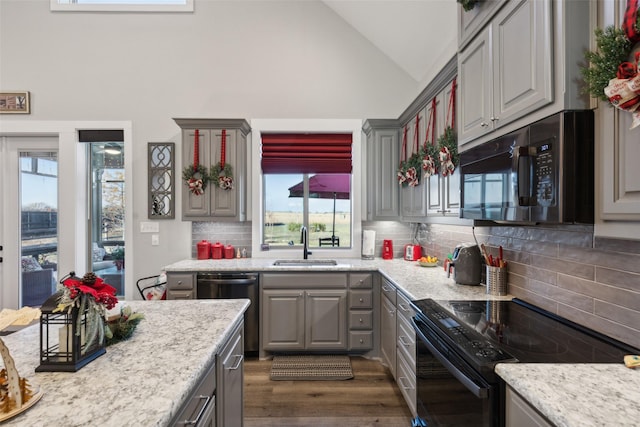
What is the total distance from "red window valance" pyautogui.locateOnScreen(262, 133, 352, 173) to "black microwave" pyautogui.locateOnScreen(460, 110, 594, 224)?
2081 millimetres

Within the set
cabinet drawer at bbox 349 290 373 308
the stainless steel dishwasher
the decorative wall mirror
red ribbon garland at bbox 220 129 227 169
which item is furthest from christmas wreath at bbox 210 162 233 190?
cabinet drawer at bbox 349 290 373 308

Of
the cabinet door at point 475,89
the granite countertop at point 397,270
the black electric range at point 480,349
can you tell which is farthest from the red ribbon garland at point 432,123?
the black electric range at point 480,349

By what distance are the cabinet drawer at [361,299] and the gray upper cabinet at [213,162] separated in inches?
56.6

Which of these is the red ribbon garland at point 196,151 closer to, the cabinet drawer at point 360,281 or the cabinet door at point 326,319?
the cabinet door at point 326,319

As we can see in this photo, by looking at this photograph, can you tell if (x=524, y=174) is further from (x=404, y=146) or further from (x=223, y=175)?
(x=223, y=175)

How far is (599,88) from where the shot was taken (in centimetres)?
95

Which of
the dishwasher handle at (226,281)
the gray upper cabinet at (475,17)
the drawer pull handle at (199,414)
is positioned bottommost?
the drawer pull handle at (199,414)

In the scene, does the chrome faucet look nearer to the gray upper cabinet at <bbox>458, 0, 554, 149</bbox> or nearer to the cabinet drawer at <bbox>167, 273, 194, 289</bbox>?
the cabinet drawer at <bbox>167, 273, 194, 289</bbox>

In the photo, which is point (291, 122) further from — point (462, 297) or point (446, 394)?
point (446, 394)

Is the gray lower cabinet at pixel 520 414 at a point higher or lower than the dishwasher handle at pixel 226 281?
higher

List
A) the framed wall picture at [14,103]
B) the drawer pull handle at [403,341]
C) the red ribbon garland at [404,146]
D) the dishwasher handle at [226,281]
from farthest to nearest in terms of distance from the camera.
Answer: the framed wall picture at [14,103]
the red ribbon garland at [404,146]
the dishwasher handle at [226,281]
the drawer pull handle at [403,341]

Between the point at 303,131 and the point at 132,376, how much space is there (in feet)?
9.90

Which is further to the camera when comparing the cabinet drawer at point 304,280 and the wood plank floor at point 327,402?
the cabinet drawer at point 304,280

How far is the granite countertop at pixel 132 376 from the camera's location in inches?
29.6
